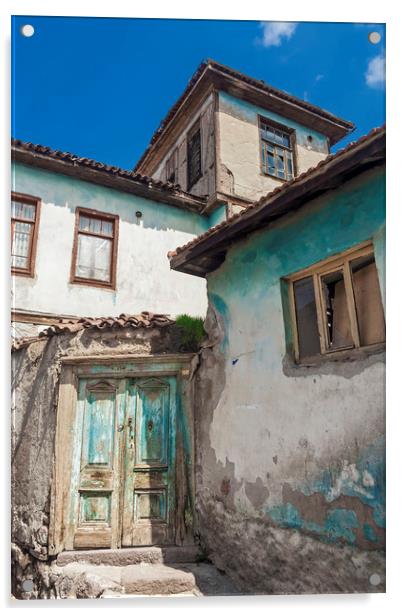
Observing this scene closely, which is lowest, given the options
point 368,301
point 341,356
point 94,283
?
point 341,356

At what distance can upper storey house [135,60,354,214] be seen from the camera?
322 inches

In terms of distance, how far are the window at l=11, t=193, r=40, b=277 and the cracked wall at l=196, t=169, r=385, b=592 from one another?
305cm

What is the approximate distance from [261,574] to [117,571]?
132 cm

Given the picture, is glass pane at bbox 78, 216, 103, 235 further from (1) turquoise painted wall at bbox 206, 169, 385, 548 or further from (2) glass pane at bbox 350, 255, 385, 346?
(2) glass pane at bbox 350, 255, 385, 346

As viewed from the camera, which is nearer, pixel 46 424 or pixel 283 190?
pixel 283 190

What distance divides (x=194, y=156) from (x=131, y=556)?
24.2 feet

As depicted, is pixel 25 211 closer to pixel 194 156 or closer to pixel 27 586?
pixel 194 156

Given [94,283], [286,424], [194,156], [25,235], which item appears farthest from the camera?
[194,156]

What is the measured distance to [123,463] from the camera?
184 inches

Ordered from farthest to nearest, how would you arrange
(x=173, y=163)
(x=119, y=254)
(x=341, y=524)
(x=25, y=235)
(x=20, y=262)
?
(x=173, y=163) < (x=119, y=254) < (x=25, y=235) < (x=20, y=262) < (x=341, y=524)

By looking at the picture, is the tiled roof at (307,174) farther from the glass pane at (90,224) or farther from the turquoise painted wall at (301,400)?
the glass pane at (90,224)

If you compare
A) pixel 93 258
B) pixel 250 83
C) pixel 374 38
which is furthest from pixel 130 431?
pixel 250 83

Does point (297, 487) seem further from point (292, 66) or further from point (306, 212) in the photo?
point (292, 66)
